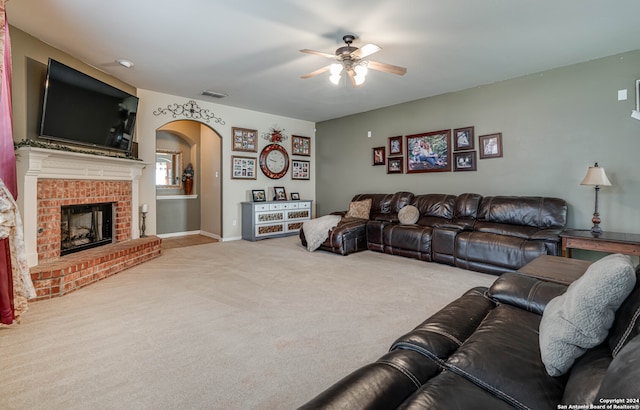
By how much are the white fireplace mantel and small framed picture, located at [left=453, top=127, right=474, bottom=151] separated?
5.19m

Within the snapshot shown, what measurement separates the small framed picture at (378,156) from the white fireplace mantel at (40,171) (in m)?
4.44

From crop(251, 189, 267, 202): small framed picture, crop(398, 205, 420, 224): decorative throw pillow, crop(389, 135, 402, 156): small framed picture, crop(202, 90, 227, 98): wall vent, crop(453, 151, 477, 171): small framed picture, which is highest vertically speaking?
crop(202, 90, 227, 98): wall vent

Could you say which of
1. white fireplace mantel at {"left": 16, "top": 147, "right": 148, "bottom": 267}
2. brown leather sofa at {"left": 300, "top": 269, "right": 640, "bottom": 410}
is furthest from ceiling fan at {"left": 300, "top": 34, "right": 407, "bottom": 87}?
white fireplace mantel at {"left": 16, "top": 147, "right": 148, "bottom": 267}

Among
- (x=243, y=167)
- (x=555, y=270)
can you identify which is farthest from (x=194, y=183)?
(x=555, y=270)

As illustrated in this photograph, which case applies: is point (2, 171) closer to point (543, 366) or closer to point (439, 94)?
point (543, 366)

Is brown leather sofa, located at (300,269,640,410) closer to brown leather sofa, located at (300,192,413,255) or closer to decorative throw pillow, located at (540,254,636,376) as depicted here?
decorative throw pillow, located at (540,254,636,376)

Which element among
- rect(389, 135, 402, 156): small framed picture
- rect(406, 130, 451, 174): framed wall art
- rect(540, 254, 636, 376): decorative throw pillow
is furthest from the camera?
rect(389, 135, 402, 156): small framed picture

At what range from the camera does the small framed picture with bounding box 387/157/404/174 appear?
581 centimetres

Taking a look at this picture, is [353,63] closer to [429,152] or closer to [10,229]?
[429,152]

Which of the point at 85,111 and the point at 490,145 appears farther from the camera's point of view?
the point at 490,145

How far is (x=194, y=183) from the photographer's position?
700 cm

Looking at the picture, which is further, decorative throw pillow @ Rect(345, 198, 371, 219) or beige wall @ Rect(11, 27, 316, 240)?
decorative throw pillow @ Rect(345, 198, 371, 219)

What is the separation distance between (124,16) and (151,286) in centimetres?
267

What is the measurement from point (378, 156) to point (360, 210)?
1.28 meters
